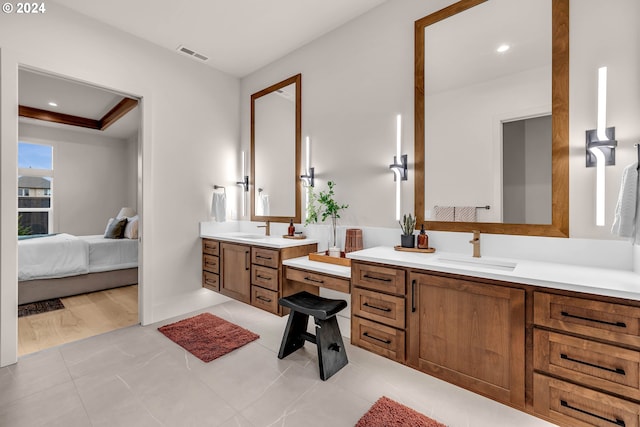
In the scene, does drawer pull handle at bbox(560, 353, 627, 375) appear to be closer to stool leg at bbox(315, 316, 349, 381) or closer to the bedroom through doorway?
stool leg at bbox(315, 316, 349, 381)

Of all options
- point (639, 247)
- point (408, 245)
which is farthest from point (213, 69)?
point (639, 247)

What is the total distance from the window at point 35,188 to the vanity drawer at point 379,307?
6.55 metres

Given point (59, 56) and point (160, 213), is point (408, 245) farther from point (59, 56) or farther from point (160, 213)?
point (59, 56)

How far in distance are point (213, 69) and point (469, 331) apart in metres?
3.79

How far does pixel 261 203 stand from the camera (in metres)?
3.63

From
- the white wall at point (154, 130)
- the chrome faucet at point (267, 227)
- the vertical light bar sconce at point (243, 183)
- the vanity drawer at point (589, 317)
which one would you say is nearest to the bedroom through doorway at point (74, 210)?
the white wall at point (154, 130)

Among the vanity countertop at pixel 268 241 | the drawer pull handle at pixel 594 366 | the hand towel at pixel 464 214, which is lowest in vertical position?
the drawer pull handle at pixel 594 366

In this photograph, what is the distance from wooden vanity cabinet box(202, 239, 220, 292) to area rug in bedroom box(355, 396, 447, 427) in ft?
7.27

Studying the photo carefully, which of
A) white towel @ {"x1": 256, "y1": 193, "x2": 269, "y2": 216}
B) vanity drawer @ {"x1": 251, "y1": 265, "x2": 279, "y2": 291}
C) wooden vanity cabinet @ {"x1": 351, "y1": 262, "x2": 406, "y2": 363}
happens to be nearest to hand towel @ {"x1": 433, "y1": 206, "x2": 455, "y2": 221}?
wooden vanity cabinet @ {"x1": 351, "y1": 262, "x2": 406, "y2": 363}

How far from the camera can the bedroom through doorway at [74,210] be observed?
317 cm

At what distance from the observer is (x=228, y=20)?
270cm

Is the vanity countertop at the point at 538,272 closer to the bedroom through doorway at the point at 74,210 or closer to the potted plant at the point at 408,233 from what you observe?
the potted plant at the point at 408,233

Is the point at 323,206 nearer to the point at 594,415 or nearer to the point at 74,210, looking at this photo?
the point at 594,415

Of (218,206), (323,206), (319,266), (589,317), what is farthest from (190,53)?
(589,317)
